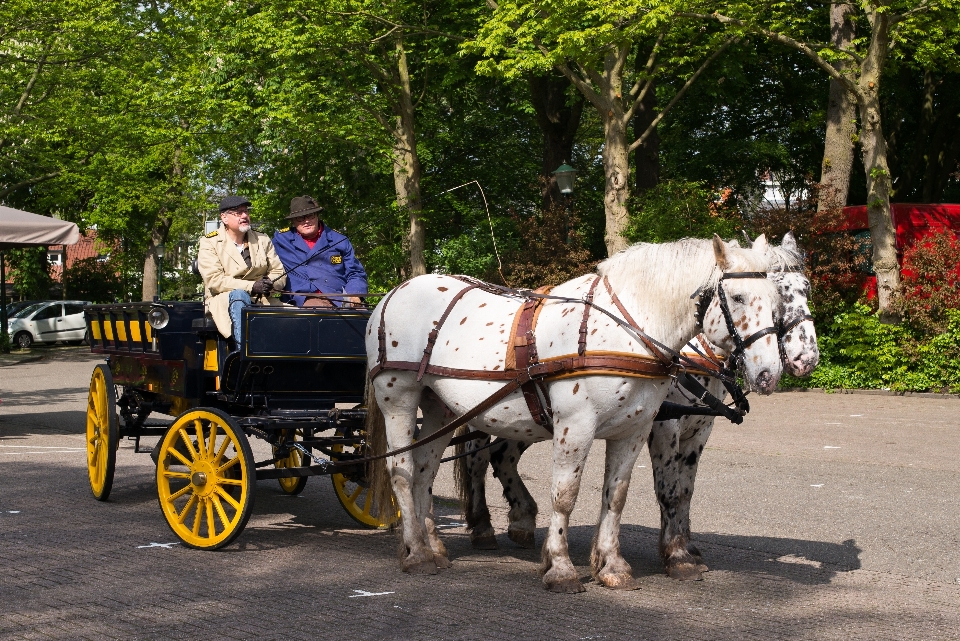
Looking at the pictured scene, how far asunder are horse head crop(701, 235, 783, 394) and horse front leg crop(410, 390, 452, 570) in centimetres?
199

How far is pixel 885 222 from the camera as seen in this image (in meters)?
19.8

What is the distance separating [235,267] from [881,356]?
14.3 meters

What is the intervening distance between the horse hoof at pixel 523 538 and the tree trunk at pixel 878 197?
541 inches

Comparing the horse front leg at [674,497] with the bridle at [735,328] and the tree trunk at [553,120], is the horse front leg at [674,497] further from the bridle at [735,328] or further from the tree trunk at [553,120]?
the tree trunk at [553,120]

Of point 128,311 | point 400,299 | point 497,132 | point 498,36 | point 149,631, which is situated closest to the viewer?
point 149,631

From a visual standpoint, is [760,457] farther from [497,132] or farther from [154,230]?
[154,230]

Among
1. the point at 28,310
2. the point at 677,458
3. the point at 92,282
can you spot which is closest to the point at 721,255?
the point at 677,458

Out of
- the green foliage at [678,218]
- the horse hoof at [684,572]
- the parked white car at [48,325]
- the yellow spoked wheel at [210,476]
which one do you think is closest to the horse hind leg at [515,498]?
the horse hoof at [684,572]

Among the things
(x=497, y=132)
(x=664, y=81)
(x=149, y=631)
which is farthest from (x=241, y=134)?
(x=149, y=631)

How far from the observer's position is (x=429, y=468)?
717 cm

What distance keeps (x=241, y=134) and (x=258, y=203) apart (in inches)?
84.0

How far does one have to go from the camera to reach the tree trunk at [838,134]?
21375 mm

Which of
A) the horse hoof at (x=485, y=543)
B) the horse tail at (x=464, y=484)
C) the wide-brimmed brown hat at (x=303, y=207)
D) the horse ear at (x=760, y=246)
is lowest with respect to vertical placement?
the horse hoof at (x=485, y=543)

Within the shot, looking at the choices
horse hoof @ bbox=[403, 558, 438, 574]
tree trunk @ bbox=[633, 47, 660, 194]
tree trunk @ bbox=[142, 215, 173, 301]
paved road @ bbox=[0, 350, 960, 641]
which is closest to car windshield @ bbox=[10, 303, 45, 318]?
tree trunk @ bbox=[142, 215, 173, 301]
